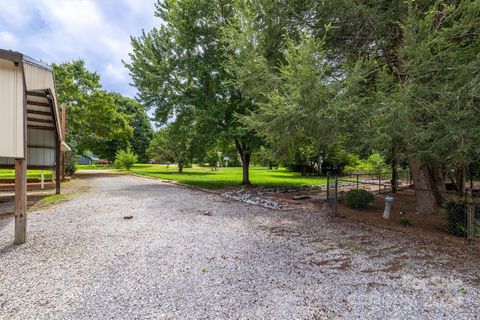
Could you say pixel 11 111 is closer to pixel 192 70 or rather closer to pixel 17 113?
pixel 17 113

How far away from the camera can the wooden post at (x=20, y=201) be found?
429 cm

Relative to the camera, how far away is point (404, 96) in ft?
13.7

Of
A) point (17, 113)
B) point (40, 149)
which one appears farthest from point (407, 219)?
point (40, 149)

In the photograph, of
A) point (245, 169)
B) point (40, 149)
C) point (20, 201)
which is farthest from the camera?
point (245, 169)

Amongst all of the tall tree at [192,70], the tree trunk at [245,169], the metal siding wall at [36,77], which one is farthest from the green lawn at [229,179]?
the metal siding wall at [36,77]

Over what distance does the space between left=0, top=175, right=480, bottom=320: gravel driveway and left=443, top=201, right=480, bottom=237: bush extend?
105 centimetres

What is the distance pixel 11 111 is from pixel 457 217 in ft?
28.5

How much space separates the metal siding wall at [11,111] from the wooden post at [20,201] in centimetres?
22

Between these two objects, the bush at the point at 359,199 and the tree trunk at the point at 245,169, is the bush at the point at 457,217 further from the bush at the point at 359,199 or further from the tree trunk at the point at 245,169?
the tree trunk at the point at 245,169

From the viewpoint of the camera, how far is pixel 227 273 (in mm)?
3355

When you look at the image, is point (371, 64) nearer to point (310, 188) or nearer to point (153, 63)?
point (310, 188)

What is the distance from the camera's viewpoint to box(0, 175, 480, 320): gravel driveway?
2.54 meters

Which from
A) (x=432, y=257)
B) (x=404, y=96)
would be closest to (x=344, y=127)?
(x=404, y=96)

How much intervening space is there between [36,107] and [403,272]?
1117cm
